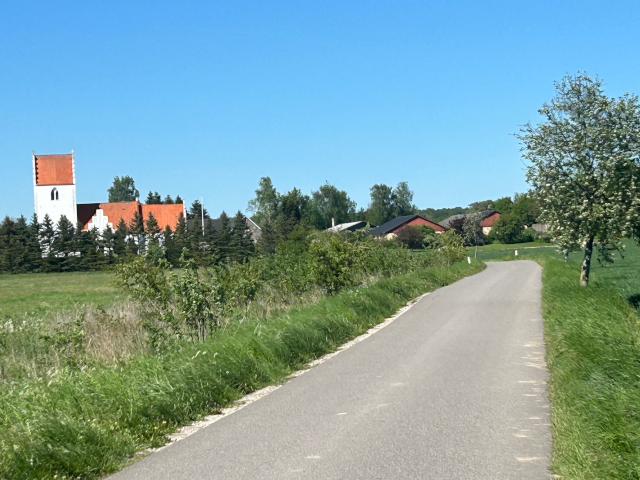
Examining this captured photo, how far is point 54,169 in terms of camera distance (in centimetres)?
9856

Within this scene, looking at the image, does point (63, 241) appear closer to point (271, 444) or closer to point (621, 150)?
point (621, 150)

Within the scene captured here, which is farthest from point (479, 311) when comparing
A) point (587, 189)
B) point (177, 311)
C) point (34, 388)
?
point (34, 388)

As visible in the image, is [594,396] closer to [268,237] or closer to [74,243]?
[74,243]

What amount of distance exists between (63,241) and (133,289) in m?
68.8

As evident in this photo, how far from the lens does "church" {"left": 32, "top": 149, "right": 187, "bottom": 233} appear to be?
9612 cm

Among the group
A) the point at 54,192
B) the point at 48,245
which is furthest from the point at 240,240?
the point at 54,192

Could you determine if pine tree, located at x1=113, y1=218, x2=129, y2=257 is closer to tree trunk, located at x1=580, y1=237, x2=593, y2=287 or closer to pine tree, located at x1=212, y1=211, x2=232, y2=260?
pine tree, located at x1=212, y1=211, x2=232, y2=260

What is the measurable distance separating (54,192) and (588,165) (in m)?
90.3

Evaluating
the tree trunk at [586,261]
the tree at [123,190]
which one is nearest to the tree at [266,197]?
the tree at [123,190]

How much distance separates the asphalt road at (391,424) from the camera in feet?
18.8

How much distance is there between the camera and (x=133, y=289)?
14.6m

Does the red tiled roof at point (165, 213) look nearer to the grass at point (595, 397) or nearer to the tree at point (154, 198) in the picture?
the tree at point (154, 198)

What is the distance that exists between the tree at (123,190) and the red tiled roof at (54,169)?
6877 cm

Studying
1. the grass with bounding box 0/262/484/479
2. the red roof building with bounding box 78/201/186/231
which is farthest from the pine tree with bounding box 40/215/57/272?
the grass with bounding box 0/262/484/479
